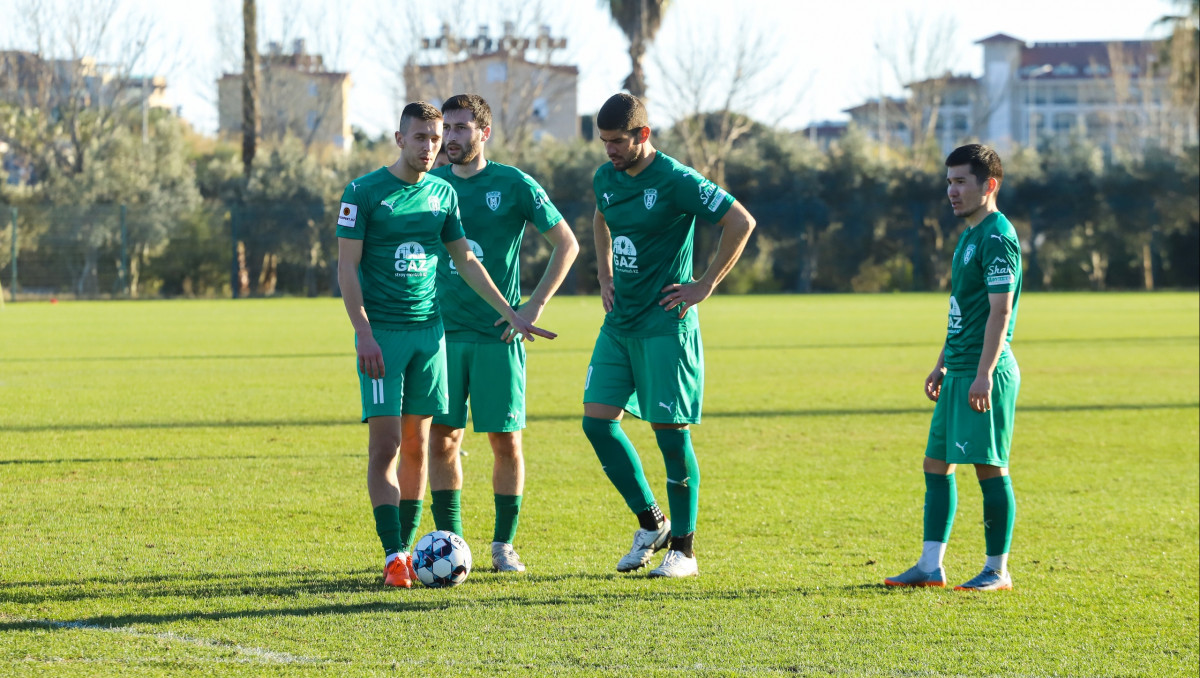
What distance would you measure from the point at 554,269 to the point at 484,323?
0.39m

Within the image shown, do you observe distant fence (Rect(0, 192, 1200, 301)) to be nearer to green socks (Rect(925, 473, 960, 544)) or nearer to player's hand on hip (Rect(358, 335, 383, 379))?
green socks (Rect(925, 473, 960, 544))

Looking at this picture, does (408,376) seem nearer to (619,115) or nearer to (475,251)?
(475,251)

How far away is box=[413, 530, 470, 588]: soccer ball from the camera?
495cm

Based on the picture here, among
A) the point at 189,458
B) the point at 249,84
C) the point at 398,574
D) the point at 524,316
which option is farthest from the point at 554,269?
the point at 249,84

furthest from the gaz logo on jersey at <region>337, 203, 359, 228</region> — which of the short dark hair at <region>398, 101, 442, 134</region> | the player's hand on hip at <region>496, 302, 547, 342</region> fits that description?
the player's hand on hip at <region>496, 302, 547, 342</region>

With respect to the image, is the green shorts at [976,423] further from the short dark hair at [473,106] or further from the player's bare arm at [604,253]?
the short dark hair at [473,106]

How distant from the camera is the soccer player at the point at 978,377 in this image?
4953mm

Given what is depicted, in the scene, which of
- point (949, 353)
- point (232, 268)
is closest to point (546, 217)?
point (949, 353)

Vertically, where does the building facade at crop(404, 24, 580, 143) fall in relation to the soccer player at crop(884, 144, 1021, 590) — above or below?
above

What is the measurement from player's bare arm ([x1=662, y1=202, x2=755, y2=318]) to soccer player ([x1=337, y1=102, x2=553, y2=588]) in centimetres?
60

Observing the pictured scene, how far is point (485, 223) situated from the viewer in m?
5.45

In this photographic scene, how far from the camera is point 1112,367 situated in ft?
52.0

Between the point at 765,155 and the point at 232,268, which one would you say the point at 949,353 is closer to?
the point at 232,268

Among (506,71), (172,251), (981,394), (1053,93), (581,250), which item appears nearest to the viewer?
(981,394)
